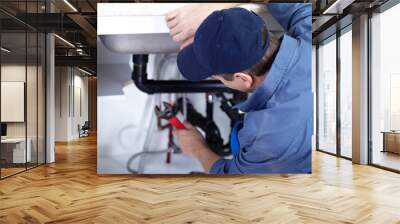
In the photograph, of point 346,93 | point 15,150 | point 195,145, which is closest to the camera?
→ point 195,145

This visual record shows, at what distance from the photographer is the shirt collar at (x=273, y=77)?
5812 millimetres

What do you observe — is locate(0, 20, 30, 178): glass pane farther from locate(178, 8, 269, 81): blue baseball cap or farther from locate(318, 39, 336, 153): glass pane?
locate(318, 39, 336, 153): glass pane

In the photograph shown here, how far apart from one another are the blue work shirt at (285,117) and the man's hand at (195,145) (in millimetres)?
145

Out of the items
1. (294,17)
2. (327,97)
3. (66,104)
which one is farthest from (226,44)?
(66,104)

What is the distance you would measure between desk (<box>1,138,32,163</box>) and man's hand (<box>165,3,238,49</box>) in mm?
3205

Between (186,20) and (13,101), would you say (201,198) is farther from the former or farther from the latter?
(13,101)

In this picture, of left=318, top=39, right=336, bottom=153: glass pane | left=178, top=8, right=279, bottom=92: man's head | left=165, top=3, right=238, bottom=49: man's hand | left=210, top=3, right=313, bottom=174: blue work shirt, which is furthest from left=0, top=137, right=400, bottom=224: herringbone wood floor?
left=318, top=39, right=336, bottom=153: glass pane

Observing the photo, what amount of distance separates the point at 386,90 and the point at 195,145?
152 inches

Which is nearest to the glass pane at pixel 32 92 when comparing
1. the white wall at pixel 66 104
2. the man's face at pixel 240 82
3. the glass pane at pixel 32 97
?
the glass pane at pixel 32 97

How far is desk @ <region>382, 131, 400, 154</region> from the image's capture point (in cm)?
681

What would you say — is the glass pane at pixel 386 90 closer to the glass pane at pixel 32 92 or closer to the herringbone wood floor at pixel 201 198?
the herringbone wood floor at pixel 201 198

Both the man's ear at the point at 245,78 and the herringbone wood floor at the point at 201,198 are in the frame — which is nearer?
the herringbone wood floor at the point at 201,198

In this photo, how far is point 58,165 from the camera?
7.73 metres

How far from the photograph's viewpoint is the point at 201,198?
469 centimetres
